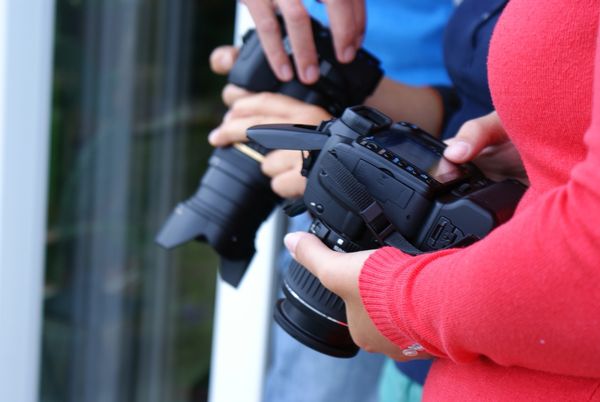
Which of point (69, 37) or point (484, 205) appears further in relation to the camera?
point (69, 37)

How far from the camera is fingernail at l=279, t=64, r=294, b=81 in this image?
2.80ft

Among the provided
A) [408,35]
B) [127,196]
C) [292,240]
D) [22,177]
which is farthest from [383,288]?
[127,196]

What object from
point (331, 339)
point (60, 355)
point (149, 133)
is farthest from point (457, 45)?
point (60, 355)

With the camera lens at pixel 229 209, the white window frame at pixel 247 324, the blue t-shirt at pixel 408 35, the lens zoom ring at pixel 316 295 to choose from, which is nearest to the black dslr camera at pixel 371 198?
the lens zoom ring at pixel 316 295

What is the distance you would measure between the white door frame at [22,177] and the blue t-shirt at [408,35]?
423mm

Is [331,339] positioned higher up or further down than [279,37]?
further down

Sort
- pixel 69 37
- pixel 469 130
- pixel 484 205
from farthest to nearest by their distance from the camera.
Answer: pixel 69 37 < pixel 469 130 < pixel 484 205

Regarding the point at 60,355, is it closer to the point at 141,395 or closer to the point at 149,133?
the point at 141,395

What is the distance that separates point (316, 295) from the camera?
0.69m

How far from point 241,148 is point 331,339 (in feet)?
0.87

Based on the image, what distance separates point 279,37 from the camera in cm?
85

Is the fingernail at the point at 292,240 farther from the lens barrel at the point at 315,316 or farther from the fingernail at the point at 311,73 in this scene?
the fingernail at the point at 311,73

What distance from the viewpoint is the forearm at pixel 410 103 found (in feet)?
3.11

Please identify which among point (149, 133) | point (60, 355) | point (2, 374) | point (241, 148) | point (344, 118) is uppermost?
point (344, 118)
